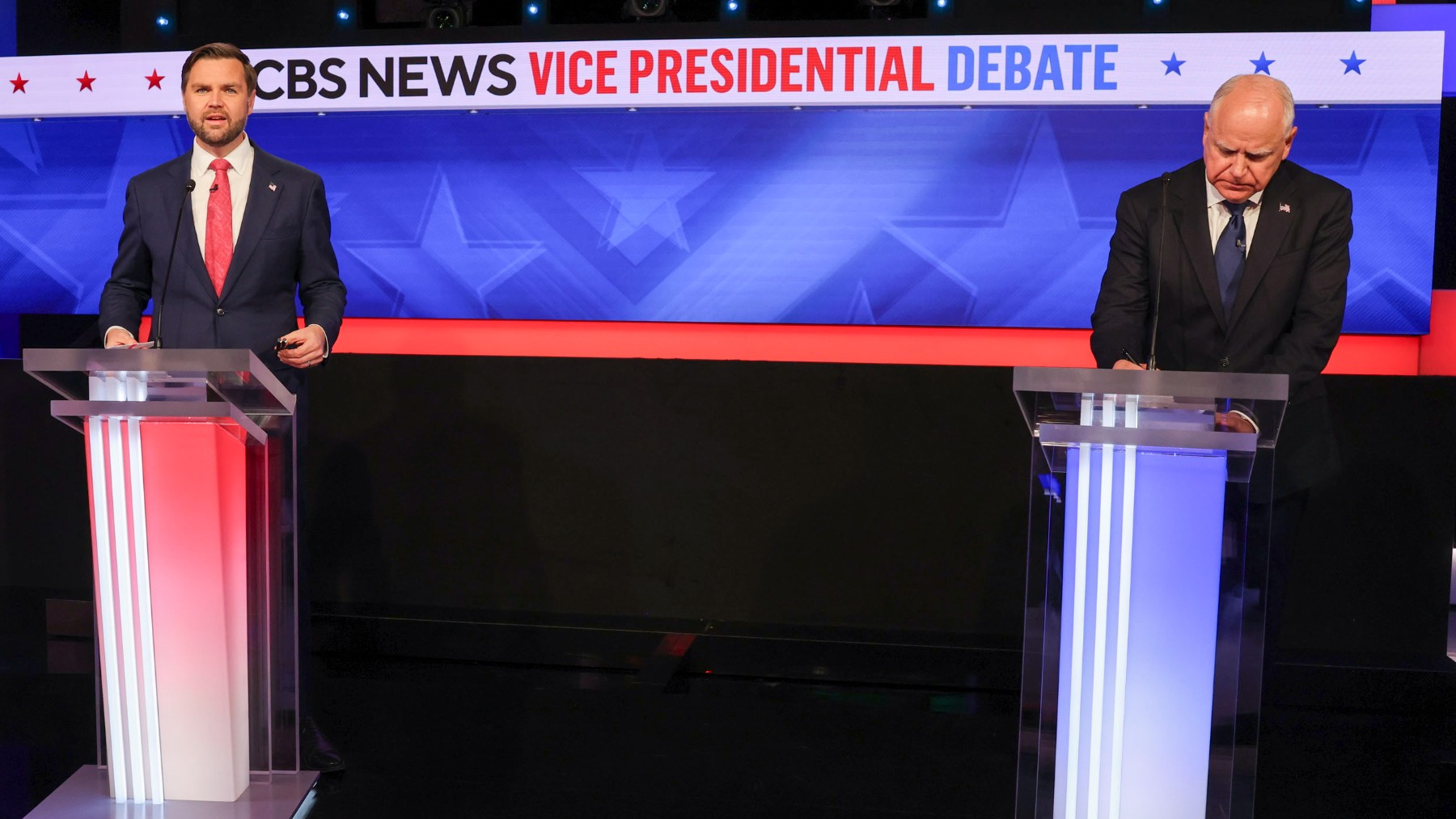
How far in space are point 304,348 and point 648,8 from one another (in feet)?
6.79

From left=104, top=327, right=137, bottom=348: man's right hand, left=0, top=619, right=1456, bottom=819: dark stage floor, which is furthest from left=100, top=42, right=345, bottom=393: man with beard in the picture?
left=0, top=619, right=1456, bottom=819: dark stage floor

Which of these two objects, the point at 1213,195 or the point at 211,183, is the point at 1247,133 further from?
the point at 211,183

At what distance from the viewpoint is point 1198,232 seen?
7.89 feet

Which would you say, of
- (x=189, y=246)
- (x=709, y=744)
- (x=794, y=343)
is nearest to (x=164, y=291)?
(x=189, y=246)

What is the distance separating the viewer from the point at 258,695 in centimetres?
222

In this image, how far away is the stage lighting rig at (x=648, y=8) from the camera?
395cm

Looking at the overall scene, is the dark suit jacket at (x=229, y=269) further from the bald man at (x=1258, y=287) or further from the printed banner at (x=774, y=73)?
the bald man at (x=1258, y=287)

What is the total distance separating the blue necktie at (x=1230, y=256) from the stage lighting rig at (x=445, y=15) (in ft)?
8.73

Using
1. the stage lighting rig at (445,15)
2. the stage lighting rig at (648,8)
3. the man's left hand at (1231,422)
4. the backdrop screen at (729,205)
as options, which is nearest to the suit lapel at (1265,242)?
the man's left hand at (1231,422)

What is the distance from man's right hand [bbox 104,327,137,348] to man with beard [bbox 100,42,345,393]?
10 centimetres

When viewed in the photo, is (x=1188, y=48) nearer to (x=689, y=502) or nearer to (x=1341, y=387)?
(x=1341, y=387)

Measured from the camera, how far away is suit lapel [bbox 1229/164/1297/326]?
2371 mm

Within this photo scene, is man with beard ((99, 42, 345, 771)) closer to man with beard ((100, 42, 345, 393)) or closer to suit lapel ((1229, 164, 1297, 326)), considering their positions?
man with beard ((100, 42, 345, 393))

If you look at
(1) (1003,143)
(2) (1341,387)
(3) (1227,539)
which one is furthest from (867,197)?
(3) (1227,539)
